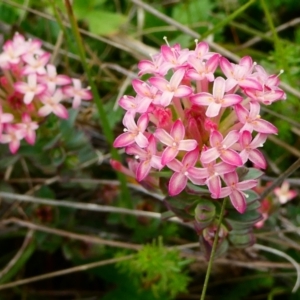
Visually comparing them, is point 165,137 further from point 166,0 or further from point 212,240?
point 166,0

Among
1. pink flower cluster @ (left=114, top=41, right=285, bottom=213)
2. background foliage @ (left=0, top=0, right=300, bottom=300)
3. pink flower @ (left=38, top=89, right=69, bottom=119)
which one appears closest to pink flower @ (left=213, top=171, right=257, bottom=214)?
pink flower cluster @ (left=114, top=41, right=285, bottom=213)

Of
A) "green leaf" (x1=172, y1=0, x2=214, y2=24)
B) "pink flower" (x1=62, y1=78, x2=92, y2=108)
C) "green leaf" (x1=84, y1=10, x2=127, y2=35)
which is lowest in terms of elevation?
"pink flower" (x1=62, y1=78, x2=92, y2=108)

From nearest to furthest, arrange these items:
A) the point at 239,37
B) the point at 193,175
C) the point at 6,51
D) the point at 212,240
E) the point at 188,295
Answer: the point at 193,175 < the point at 212,240 < the point at 6,51 < the point at 188,295 < the point at 239,37

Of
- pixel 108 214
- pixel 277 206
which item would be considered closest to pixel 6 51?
pixel 108 214

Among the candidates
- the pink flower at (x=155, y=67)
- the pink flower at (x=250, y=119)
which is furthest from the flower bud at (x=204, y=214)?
the pink flower at (x=155, y=67)

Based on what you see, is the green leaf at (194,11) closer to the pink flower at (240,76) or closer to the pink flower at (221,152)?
the pink flower at (240,76)

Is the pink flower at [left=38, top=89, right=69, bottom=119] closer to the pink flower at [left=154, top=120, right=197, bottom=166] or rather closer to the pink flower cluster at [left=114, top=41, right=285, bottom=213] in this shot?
the pink flower cluster at [left=114, top=41, right=285, bottom=213]

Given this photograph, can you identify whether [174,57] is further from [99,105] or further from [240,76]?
[99,105]
